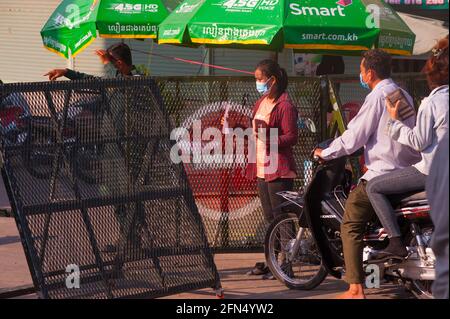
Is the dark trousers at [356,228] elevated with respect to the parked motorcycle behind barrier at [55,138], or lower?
lower

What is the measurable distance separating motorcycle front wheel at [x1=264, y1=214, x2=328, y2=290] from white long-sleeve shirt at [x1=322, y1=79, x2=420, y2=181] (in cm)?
112

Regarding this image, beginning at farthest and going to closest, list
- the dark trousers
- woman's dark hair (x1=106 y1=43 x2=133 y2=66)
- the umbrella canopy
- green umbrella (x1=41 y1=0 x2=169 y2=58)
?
the umbrella canopy → green umbrella (x1=41 y1=0 x2=169 y2=58) → woman's dark hair (x1=106 y1=43 x2=133 y2=66) → the dark trousers

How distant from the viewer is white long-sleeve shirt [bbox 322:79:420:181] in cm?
744

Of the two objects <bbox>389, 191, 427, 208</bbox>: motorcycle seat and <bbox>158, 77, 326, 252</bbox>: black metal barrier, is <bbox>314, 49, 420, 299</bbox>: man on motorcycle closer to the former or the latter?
<bbox>389, 191, 427, 208</bbox>: motorcycle seat

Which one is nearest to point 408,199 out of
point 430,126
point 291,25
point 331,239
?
point 430,126

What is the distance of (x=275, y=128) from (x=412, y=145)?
78.9 inches

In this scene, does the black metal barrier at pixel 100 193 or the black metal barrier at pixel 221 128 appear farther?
the black metal barrier at pixel 221 128

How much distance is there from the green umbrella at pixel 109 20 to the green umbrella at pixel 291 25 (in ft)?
9.98

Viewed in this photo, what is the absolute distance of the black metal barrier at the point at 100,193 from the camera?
700cm

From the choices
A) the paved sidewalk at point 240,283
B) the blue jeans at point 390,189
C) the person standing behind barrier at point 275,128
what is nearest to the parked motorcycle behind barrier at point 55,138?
the paved sidewalk at point 240,283

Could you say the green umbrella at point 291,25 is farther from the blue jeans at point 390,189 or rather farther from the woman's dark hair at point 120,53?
the blue jeans at point 390,189

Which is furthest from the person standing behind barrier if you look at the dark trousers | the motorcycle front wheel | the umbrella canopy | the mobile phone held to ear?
the umbrella canopy

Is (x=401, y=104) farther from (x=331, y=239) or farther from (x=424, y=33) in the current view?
(x=424, y=33)

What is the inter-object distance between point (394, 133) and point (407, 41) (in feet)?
20.9
